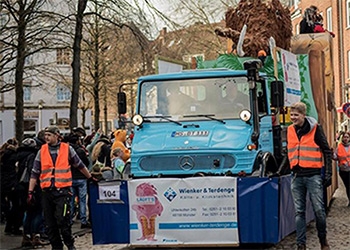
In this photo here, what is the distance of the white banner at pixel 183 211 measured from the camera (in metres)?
9.92

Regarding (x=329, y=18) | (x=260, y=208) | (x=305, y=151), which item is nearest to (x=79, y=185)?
(x=260, y=208)

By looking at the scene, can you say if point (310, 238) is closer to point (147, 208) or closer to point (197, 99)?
point (197, 99)

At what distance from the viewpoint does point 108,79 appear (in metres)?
39.3

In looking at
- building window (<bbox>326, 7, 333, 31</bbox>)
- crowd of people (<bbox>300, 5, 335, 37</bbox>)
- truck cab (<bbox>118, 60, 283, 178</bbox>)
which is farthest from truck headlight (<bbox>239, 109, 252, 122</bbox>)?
building window (<bbox>326, 7, 333, 31</bbox>)

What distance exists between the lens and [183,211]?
10.1 meters

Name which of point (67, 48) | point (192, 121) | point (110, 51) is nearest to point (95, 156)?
point (192, 121)

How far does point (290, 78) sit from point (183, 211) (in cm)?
372

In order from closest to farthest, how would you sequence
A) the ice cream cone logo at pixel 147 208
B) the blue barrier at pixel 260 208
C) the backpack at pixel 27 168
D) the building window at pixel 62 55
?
the blue barrier at pixel 260 208, the ice cream cone logo at pixel 147 208, the backpack at pixel 27 168, the building window at pixel 62 55

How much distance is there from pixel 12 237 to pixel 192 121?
435cm

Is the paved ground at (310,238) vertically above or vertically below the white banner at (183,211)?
below

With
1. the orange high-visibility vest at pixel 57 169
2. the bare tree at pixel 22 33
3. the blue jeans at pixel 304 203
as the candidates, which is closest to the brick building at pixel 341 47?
the bare tree at pixel 22 33

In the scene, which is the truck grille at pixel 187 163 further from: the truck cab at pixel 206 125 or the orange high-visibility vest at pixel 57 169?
the orange high-visibility vest at pixel 57 169

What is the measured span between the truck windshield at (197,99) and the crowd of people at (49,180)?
48.4 inches

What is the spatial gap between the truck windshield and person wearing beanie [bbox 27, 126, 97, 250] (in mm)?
1850
